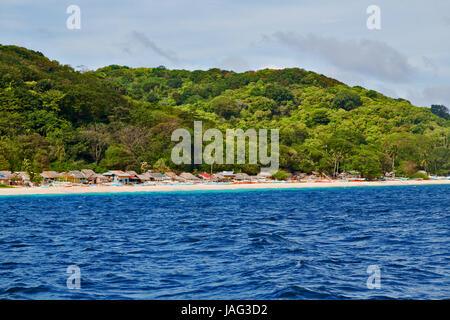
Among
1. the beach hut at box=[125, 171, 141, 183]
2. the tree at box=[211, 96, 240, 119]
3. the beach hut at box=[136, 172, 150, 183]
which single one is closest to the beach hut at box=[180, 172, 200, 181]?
the beach hut at box=[136, 172, 150, 183]

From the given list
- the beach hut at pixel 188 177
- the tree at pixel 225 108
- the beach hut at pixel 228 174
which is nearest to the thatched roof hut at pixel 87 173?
the beach hut at pixel 188 177

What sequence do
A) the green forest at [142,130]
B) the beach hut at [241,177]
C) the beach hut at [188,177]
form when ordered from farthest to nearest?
the beach hut at [241,177], the green forest at [142,130], the beach hut at [188,177]

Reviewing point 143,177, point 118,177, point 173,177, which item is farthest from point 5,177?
point 173,177

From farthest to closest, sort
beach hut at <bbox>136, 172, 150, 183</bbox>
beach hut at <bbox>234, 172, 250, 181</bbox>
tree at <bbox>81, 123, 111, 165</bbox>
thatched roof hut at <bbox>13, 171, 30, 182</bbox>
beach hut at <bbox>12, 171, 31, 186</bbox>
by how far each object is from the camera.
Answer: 1. tree at <bbox>81, 123, 111, 165</bbox>
2. beach hut at <bbox>234, 172, 250, 181</bbox>
3. beach hut at <bbox>136, 172, 150, 183</bbox>
4. thatched roof hut at <bbox>13, 171, 30, 182</bbox>
5. beach hut at <bbox>12, 171, 31, 186</bbox>

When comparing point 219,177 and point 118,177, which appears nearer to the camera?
point 118,177

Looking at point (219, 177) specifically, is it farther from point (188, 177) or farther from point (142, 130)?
point (142, 130)

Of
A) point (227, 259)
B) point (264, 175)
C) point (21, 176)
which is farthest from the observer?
point (264, 175)

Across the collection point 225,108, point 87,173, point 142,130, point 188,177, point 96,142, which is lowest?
point 188,177

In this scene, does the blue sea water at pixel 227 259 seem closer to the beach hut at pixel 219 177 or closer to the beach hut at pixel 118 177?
the beach hut at pixel 118 177

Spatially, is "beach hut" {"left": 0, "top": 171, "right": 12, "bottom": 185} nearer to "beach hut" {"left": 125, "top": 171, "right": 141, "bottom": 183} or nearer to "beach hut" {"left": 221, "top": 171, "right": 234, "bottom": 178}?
"beach hut" {"left": 125, "top": 171, "right": 141, "bottom": 183}

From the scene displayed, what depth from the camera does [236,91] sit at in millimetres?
160875

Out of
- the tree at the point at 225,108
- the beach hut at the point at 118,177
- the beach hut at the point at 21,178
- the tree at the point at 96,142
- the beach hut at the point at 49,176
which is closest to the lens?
the beach hut at the point at 21,178

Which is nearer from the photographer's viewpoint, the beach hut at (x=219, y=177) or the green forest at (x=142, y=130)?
the green forest at (x=142, y=130)
